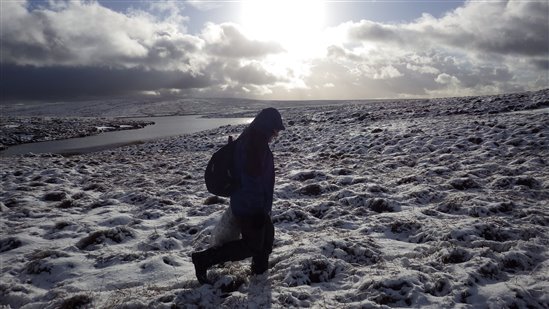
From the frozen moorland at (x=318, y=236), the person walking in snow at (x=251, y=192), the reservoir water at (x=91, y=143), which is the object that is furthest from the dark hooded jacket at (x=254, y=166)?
the reservoir water at (x=91, y=143)

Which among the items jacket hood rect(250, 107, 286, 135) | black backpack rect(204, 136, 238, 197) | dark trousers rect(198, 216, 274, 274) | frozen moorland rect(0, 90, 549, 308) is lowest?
frozen moorland rect(0, 90, 549, 308)

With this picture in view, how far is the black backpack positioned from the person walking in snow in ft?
0.25

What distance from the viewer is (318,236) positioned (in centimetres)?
747

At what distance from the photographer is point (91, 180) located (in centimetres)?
1433

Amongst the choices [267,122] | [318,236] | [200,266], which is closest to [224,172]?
[267,122]

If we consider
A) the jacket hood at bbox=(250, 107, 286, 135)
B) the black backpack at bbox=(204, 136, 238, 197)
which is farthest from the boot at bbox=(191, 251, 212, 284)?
the jacket hood at bbox=(250, 107, 286, 135)

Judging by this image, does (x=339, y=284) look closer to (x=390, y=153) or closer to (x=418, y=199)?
(x=418, y=199)

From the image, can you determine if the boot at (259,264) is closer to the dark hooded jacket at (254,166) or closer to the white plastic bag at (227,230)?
the white plastic bag at (227,230)

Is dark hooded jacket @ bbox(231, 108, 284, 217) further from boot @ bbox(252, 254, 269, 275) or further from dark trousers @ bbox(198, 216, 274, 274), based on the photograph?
boot @ bbox(252, 254, 269, 275)

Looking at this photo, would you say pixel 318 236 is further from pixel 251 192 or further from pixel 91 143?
pixel 91 143

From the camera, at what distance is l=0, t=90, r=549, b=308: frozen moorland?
5223mm

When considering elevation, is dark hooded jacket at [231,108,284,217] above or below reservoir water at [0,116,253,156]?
above

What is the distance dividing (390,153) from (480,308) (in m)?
12.8

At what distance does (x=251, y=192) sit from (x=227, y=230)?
0.88 metres
